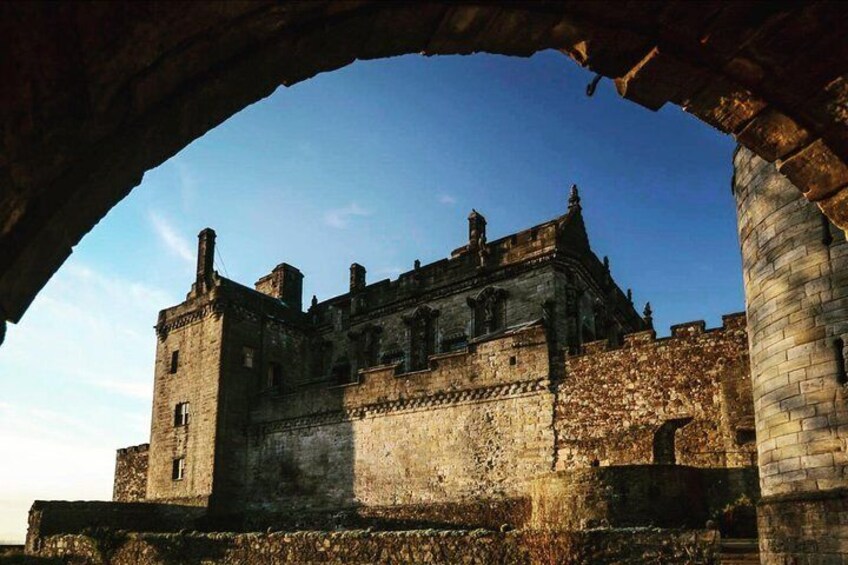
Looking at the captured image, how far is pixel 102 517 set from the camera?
86.3 ft

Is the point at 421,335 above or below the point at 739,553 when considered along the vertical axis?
above

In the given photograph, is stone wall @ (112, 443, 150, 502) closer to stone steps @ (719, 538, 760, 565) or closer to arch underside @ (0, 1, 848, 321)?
stone steps @ (719, 538, 760, 565)

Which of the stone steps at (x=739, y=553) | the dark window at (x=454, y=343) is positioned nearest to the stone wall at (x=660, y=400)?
the stone steps at (x=739, y=553)

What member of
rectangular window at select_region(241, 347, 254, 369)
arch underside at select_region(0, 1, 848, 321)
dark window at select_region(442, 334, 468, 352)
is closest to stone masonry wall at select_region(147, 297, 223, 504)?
rectangular window at select_region(241, 347, 254, 369)

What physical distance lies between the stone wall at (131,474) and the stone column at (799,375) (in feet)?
93.0

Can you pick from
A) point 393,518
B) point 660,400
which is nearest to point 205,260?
point 393,518

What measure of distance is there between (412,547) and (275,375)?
17512 millimetres

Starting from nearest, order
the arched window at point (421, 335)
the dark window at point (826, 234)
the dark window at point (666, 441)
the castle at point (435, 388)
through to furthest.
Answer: the dark window at point (826, 234)
the dark window at point (666, 441)
the castle at point (435, 388)
the arched window at point (421, 335)

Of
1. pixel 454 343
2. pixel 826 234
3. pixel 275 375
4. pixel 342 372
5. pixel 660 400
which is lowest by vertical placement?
pixel 660 400

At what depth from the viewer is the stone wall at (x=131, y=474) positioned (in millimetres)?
32562

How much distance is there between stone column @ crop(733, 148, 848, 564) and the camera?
906 centimetres

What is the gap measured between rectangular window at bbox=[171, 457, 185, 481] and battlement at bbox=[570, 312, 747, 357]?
16.4m

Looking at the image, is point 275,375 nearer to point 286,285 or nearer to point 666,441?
point 286,285

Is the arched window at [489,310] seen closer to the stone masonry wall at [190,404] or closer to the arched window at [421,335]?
the arched window at [421,335]
